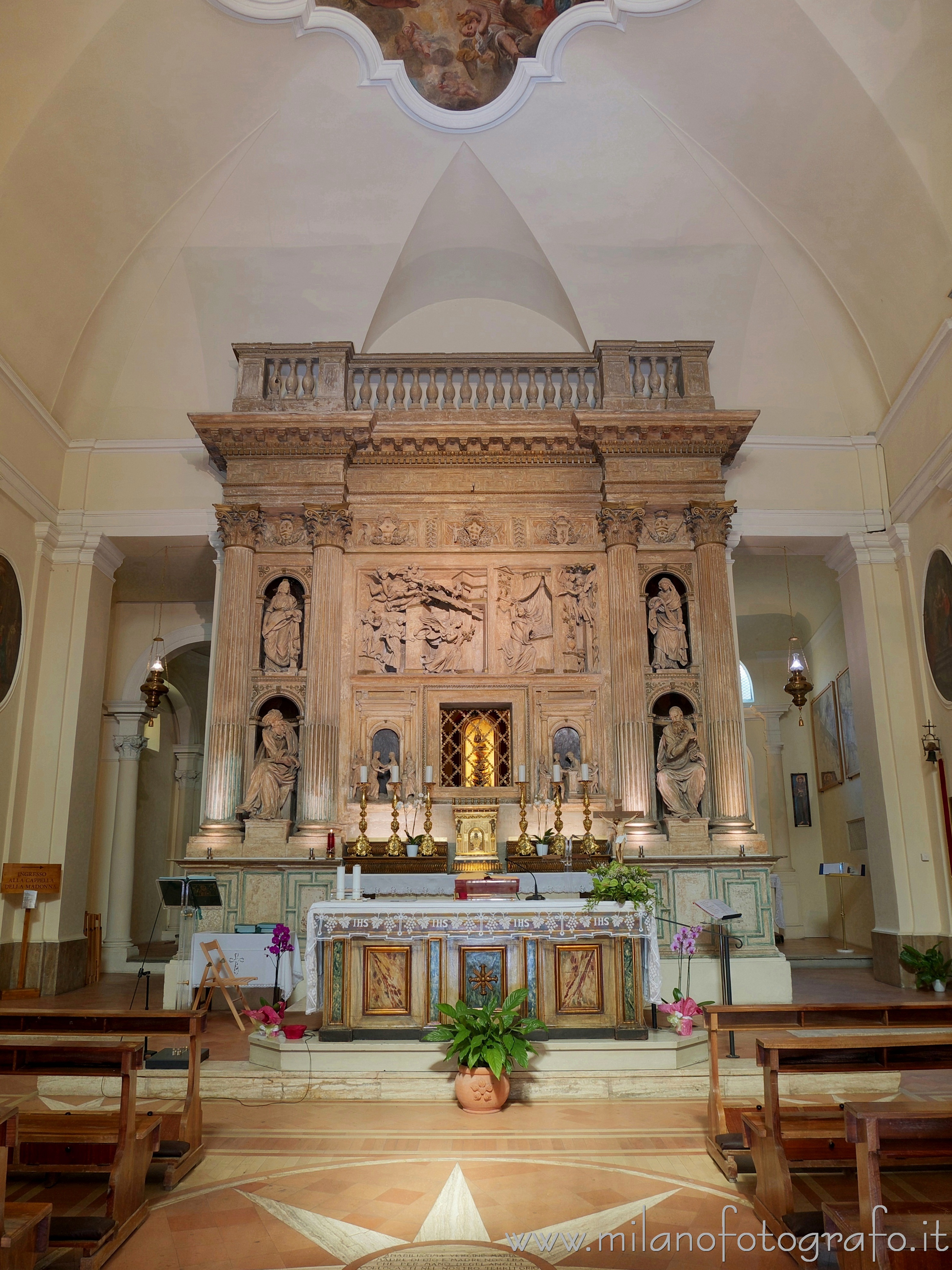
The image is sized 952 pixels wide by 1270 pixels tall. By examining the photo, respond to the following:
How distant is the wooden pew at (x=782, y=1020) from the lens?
5410mm

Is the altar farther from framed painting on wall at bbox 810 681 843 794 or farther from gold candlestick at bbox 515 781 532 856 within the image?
framed painting on wall at bbox 810 681 843 794

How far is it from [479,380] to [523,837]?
20.7ft

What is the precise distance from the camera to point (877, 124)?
10812mm

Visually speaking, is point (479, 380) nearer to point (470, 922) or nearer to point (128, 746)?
point (128, 746)

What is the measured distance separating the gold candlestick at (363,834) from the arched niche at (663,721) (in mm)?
3421

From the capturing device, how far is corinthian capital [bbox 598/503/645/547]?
12.4m

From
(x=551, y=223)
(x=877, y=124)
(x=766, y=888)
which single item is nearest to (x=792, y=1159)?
(x=766, y=888)

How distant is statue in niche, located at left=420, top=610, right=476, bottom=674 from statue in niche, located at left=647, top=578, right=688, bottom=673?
7.49ft

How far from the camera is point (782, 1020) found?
571cm

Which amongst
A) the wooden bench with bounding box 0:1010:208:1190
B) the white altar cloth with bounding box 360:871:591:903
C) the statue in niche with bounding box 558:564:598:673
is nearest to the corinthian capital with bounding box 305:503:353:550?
the statue in niche with bounding box 558:564:598:673

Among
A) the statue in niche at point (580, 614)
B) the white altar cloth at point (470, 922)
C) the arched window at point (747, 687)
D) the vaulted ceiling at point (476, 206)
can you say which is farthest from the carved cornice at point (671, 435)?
the arched window at point (747, 687)

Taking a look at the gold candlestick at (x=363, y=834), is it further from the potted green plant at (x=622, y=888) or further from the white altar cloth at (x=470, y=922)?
the potted green plant at (x=622, y=888)

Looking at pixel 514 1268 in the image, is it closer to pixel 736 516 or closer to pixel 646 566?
pixel 646 566

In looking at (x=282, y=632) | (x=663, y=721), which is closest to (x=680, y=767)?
(x=663, y=721)
